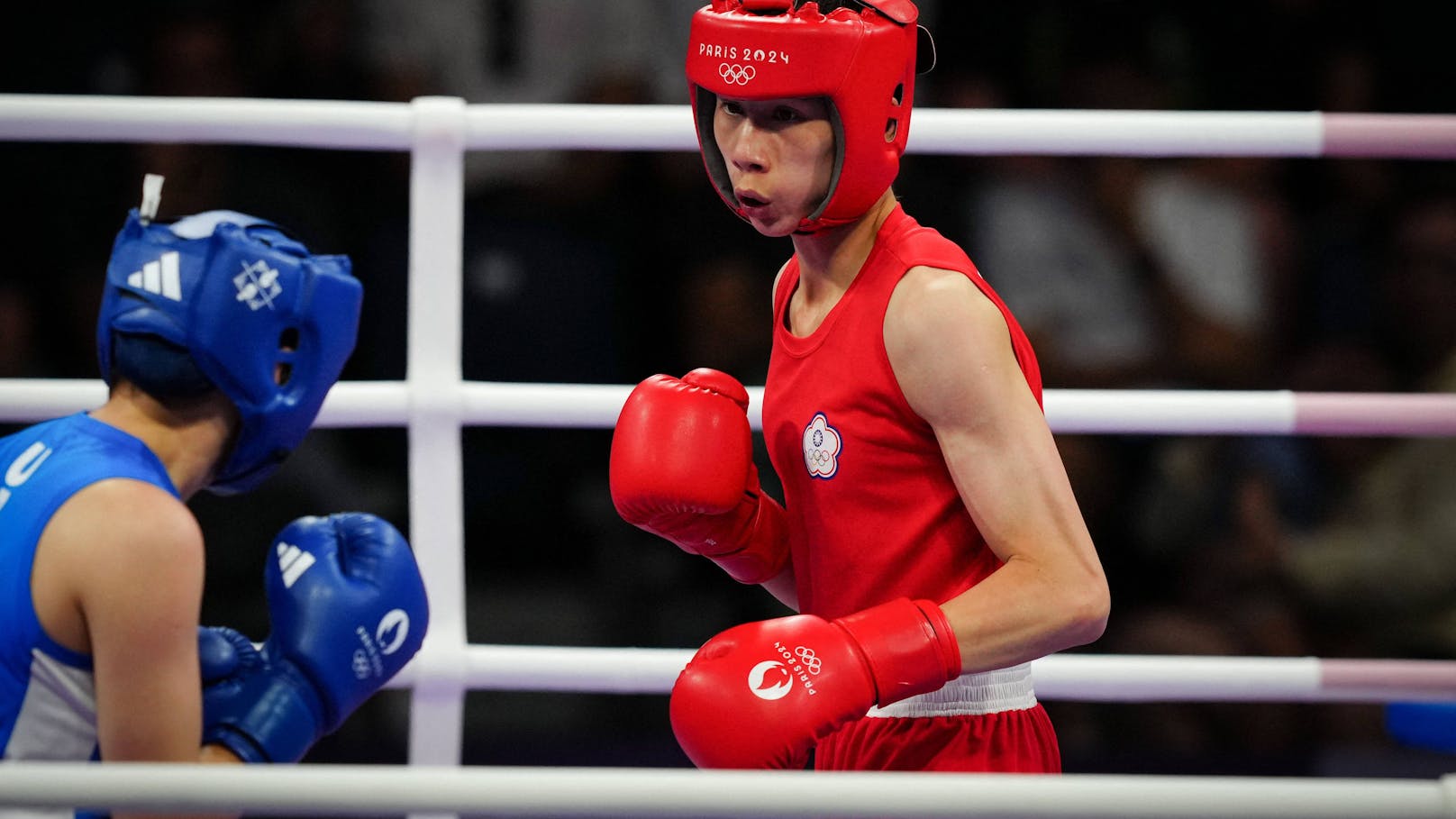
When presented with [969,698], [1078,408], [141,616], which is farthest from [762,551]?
[141,616]

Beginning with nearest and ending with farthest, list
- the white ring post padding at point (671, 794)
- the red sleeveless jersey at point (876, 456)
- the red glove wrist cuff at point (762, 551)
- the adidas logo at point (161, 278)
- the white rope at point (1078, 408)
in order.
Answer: the white ring post padding at point (671, 794), the adidas logo at point (161, 278), the red sleeveless jersey at point (876, 456), the red glove wrist cuff at point (762, 551), the white rope at point (1078, 408)

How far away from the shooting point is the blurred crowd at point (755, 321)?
3234 millimetres

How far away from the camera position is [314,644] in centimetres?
144

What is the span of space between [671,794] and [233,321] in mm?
660

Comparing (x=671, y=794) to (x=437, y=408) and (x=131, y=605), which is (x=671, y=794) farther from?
(x=437, y=408)

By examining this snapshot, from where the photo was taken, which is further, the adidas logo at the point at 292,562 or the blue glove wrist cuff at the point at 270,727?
the adidas logo at the point at 292,562

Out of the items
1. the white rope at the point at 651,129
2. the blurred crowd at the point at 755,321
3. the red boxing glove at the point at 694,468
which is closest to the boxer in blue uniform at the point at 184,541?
the red boxing glove at the point at 694,468

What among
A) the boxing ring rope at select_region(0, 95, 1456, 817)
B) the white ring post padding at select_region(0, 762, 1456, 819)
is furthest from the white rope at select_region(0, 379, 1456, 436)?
the white ring post padding at select_region(0, 762, 1456, 819)

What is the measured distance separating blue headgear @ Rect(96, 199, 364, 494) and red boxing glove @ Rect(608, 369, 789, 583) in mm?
324

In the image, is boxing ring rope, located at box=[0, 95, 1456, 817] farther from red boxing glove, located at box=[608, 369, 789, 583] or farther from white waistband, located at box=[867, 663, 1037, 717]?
white waistband, located at box=[867, 663, 1037, 717]

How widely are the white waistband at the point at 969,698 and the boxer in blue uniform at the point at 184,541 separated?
0.51 m

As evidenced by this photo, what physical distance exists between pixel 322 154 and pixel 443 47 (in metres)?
0.49

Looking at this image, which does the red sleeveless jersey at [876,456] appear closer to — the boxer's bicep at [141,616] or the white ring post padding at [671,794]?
the white ring post padding at [671,794]

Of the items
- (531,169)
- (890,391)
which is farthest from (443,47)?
(890,391)
